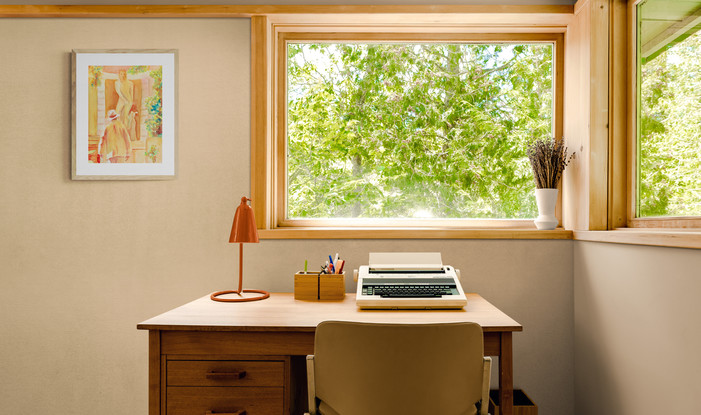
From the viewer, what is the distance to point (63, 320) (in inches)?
88.9

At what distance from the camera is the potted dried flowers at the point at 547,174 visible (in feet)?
7.07

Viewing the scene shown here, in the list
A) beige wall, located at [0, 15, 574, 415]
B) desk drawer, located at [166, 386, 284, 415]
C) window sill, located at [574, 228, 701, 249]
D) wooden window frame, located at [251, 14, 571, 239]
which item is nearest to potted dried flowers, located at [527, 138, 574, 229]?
wooden window frame, located at [251, 14, 571, 239]

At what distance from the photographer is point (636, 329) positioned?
1.65m

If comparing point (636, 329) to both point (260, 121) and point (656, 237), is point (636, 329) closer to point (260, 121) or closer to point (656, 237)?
point (656, 237)

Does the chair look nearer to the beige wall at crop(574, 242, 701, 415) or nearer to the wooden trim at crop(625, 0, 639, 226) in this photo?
the beige wall at crop(574, 242, 701, 415)

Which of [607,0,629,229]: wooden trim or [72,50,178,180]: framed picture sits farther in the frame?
[72,50,178,180]: framed picture

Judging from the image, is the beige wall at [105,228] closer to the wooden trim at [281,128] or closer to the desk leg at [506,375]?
the wooden trim at [281,128]

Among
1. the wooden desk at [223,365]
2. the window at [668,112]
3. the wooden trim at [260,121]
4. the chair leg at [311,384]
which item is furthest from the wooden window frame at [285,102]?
the chair leg at [311,384]

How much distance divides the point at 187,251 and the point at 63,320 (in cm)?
71

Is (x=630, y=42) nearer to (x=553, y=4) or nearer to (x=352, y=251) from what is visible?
(x=553, y=4)

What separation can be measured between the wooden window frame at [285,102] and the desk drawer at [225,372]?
0.80 metres

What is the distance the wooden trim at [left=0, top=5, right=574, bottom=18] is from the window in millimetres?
507

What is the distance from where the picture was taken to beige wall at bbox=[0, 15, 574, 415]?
7.35 feet

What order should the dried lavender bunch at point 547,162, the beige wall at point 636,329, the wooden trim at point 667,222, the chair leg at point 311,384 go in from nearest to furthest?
the chair leg at point 311,384 < the beige wall at point 636,329 < the wooden trim at point 667,222 < the dried lavender bunch at point 547,162
